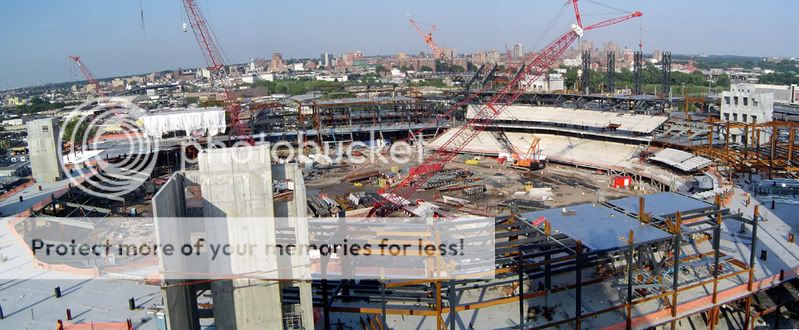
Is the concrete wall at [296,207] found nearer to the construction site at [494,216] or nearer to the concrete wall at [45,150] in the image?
the construction site at [494,216]

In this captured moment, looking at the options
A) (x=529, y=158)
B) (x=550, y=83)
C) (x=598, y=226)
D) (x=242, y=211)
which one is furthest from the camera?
(x=550, y=83)

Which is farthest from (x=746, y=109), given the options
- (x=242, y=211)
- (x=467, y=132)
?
(x=242, y=211)

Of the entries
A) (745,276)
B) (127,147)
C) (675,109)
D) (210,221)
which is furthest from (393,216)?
(675,109)

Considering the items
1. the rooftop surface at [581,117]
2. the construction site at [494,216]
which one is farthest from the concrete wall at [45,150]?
the rooftop surface at [581,117]

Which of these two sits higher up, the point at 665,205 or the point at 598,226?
the point at 665,205

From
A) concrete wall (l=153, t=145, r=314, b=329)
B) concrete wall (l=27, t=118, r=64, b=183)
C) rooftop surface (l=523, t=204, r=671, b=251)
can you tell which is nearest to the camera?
concrete wall (l=153, t=145, r=314, b=329)
